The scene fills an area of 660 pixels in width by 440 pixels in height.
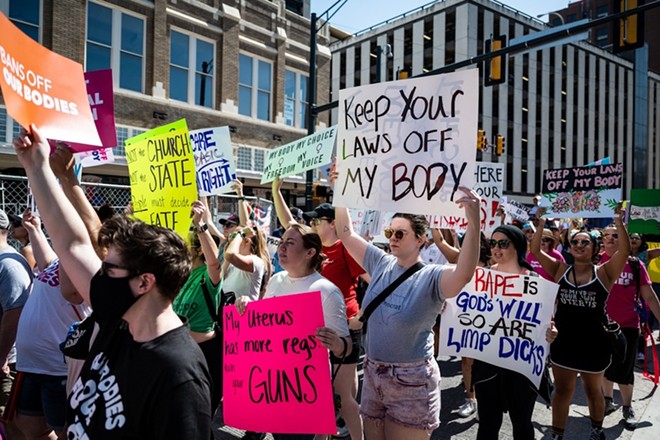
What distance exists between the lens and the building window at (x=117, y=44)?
16.6m

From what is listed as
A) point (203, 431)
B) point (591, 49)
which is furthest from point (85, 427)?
point (591, 49)

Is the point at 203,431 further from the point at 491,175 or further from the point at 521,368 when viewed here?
the point at 491,175

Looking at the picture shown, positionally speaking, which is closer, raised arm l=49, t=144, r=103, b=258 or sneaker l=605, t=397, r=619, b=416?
raised arm l=49, t=144, r=103, b=258

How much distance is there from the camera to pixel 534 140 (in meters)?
49.0

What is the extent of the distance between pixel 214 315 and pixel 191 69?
17524mm

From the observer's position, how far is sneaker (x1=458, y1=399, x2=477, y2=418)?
5.08 metres

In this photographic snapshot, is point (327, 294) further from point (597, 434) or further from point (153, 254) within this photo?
point (597, 434)

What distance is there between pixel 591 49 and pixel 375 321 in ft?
204

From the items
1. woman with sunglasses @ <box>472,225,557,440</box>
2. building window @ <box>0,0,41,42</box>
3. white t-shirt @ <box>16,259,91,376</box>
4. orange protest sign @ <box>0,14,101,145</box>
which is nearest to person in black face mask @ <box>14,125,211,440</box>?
orange protest sign @ <box>0,14,101,145</box>

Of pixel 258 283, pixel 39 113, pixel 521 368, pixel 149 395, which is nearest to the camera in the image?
pixel 149 395

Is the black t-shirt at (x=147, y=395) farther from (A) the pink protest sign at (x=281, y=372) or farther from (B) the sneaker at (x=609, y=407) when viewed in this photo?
(B) the sneaker at (x=609, y=407)

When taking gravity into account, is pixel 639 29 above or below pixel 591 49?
below

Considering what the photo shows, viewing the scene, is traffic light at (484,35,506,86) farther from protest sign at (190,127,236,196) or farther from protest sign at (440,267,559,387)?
protest sign at (440,267,559,387)

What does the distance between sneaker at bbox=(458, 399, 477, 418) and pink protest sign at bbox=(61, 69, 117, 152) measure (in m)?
4.20
